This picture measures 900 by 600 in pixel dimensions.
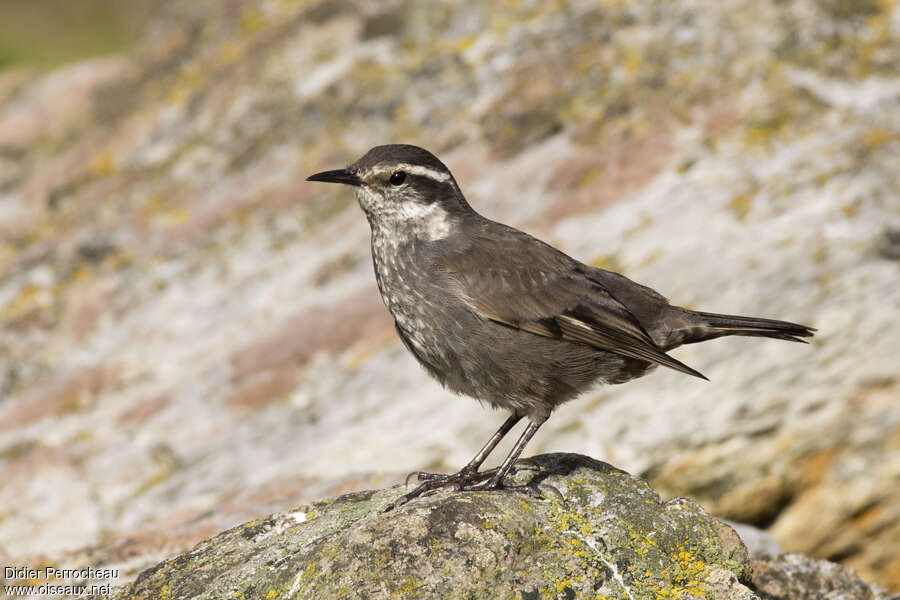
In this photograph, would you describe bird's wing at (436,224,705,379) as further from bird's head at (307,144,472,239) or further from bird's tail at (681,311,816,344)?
bird's tail at (681,311,816,344)

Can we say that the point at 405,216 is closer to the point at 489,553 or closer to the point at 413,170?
the point at 413,170

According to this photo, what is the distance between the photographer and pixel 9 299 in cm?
1535

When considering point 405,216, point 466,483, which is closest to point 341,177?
point 405,216

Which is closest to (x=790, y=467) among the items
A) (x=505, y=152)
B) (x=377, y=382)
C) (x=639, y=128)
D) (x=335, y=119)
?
(x=377, y=382)

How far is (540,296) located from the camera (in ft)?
22.0

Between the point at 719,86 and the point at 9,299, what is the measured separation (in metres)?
11.9

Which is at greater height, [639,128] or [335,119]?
[335,119]

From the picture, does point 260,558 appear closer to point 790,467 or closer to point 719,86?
point 790,467

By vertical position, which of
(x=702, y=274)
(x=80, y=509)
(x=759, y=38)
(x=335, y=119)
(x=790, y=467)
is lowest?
(x=790, y=467)

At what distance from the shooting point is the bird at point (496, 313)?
6398mm

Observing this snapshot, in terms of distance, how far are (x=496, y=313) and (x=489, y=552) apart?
195 centimetres

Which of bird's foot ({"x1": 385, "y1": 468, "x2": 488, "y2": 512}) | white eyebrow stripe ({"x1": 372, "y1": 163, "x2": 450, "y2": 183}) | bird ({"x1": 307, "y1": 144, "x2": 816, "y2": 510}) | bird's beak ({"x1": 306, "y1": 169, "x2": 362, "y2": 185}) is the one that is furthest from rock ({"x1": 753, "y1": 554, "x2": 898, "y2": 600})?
bird's beak ({"x1": 306, "y1": 169, "x2": 362, "y2": 185})

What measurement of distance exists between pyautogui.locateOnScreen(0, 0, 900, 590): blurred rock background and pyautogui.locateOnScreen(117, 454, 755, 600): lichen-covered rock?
2011mm

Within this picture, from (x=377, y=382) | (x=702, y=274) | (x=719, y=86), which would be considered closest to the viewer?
(x=702, y=274)
